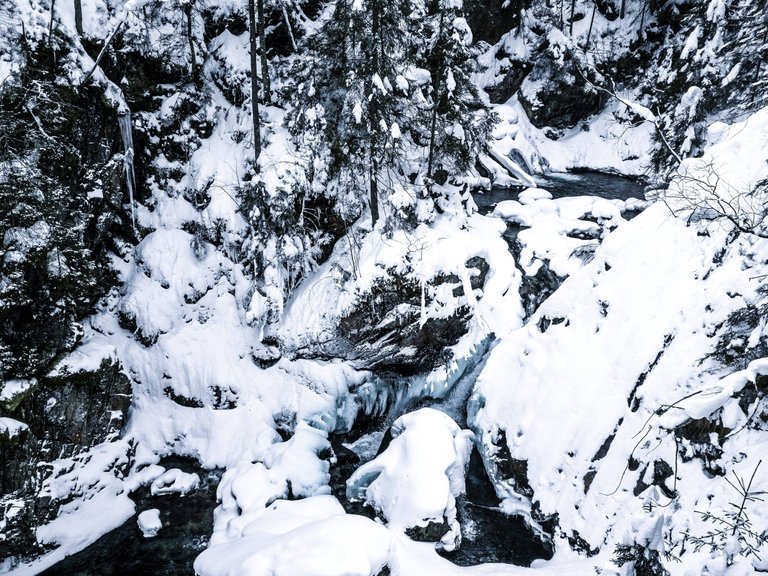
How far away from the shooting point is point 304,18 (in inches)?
765

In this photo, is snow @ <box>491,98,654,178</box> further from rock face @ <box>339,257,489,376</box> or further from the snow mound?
the snow mound

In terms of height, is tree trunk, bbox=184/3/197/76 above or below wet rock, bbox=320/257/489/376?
above

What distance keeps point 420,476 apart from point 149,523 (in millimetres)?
7047

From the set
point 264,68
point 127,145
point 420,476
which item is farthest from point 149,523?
point 264,68

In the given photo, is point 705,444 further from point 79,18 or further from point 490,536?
point 79,18

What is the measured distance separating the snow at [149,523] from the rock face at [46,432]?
91.9 inches

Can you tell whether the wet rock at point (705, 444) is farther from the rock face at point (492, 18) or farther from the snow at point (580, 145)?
the rock face at point (492, 18)

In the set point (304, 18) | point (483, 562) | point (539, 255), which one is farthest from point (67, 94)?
point (483, 562)

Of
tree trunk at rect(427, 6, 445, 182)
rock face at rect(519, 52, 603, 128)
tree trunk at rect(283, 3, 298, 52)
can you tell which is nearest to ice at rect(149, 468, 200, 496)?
tree trunk at rect(427, 6, 445, 182)

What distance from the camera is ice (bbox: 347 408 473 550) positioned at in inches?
405

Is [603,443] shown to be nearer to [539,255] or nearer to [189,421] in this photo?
[539,255]

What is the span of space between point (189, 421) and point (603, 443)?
11942 millimetres

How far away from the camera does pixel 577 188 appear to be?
22609 millimetres

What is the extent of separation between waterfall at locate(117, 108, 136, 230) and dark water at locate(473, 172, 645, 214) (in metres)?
13.5
